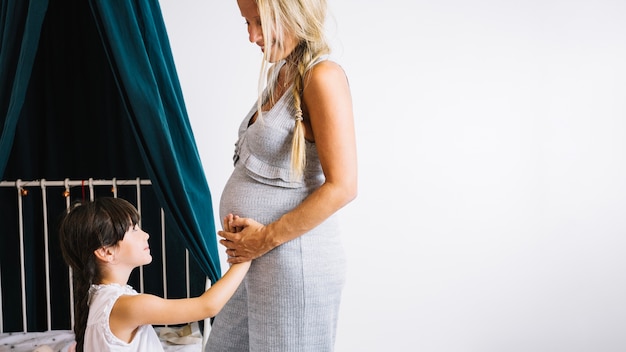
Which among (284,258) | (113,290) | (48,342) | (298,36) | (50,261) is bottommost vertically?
(48,342)

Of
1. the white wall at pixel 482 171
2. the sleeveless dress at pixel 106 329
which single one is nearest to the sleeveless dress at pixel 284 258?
the sleeveless dress at pixel 106 329

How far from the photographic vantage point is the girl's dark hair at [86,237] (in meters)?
1.46

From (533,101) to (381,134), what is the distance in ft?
2.43

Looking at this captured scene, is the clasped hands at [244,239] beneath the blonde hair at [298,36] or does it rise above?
beneath

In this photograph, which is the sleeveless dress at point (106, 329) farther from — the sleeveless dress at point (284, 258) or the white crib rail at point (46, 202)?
the white crib rail at point (46, 202)

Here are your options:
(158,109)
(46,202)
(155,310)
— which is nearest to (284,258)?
(155,310)

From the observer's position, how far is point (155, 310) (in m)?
1.38

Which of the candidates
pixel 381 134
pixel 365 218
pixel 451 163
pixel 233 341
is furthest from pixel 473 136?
pixel 233 341

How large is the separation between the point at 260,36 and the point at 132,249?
62cm

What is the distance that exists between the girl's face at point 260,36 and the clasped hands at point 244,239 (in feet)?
1.16

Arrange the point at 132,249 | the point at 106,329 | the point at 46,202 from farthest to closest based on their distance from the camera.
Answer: the point at 46,202
the point at 132,249
the point at 106,329

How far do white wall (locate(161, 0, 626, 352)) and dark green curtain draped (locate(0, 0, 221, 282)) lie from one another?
0.69m

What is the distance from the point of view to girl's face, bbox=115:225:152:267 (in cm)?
149

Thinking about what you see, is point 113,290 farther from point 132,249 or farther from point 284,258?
point 284,258
